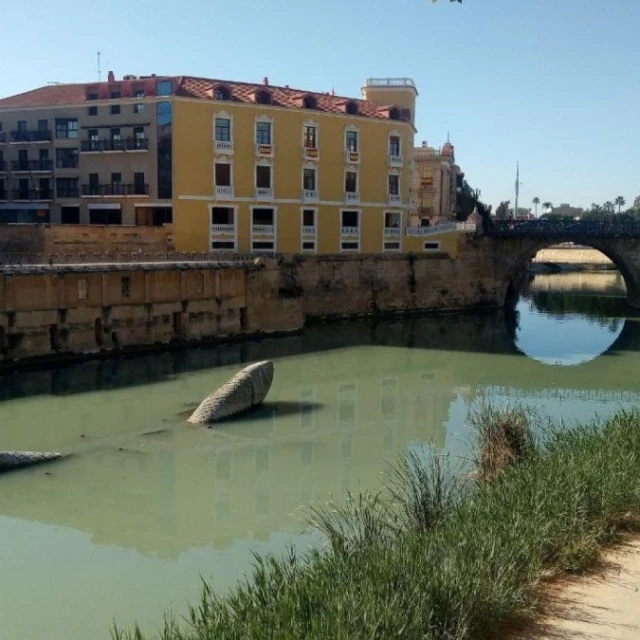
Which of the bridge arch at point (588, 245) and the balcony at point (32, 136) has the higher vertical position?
the balcony at point (32, 136)

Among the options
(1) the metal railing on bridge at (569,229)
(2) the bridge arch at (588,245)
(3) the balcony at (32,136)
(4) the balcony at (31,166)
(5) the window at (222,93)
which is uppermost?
(5) the window at (222,93)

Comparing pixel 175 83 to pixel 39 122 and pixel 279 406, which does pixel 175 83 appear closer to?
pixel 39 122

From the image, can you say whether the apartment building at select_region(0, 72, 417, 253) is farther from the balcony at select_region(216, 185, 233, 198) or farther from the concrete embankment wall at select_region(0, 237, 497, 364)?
the concrete embankment wall at select_region(0, 237, 497, 364)

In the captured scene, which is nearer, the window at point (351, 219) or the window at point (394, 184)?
the window at point (351, 219)

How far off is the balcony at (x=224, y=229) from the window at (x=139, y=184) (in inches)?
144

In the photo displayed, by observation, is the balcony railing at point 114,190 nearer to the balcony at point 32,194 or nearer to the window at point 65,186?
the window at point 65,186

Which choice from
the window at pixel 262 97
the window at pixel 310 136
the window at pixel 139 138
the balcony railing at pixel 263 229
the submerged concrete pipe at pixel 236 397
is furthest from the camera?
the window at pixel 310 136

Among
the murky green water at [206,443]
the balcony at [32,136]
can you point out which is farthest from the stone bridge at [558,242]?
the balcony at [32,136]

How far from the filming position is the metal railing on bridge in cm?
4297

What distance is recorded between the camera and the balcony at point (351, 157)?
38.8 metres

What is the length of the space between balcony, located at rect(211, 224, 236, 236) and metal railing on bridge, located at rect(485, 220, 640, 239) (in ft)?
50.9

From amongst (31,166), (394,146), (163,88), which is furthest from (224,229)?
(31,166)

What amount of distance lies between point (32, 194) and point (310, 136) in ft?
48.2

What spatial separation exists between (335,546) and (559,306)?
46.9 metres
